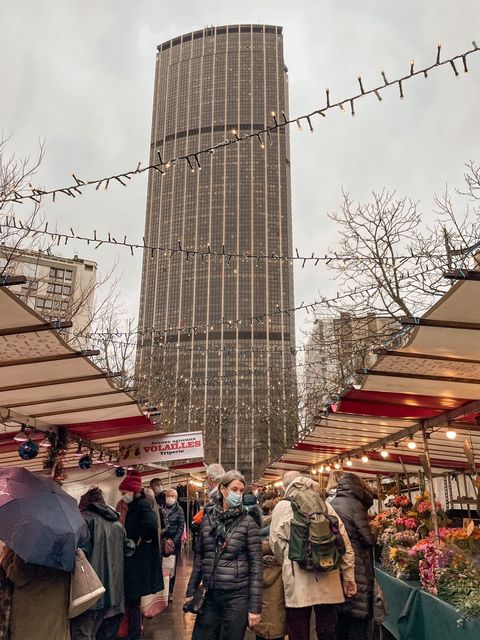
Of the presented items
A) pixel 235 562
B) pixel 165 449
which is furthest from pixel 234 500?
pixel 165 449

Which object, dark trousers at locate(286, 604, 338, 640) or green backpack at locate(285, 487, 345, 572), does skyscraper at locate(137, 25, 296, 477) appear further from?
dark trousers at locate(286, 604, 338, 640)

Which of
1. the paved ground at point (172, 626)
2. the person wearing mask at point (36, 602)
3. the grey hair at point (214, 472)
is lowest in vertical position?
the paved ground at point (172, 626)

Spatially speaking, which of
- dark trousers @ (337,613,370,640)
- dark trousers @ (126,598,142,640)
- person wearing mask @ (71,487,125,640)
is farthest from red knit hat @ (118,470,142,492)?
dark trousers @ (337,613,370,640)

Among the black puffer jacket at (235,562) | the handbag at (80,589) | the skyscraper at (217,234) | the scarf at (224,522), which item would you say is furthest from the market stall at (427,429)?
the skyscraper at (217,234)

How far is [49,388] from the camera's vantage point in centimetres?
482

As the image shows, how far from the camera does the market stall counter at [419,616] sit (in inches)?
147

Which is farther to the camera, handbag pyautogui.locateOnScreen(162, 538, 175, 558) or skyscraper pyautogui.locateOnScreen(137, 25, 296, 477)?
skyscraper pyautogui.locateOnScreen(137, 25, 296, 477)

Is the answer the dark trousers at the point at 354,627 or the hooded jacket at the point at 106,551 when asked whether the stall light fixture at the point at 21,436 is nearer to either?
the hooded jacket at the point at 106,551

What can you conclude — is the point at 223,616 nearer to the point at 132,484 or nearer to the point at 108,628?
the point at 108,628

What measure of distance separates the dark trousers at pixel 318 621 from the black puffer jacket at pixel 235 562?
711mm

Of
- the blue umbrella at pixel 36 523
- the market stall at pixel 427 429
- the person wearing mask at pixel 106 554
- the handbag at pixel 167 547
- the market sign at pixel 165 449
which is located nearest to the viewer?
the blue umbrella at pixel 36 523

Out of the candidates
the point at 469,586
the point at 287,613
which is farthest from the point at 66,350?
the point at 469,586

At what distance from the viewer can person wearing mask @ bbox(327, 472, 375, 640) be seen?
4.09 meters

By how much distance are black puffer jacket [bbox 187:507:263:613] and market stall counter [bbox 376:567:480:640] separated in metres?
1.54
